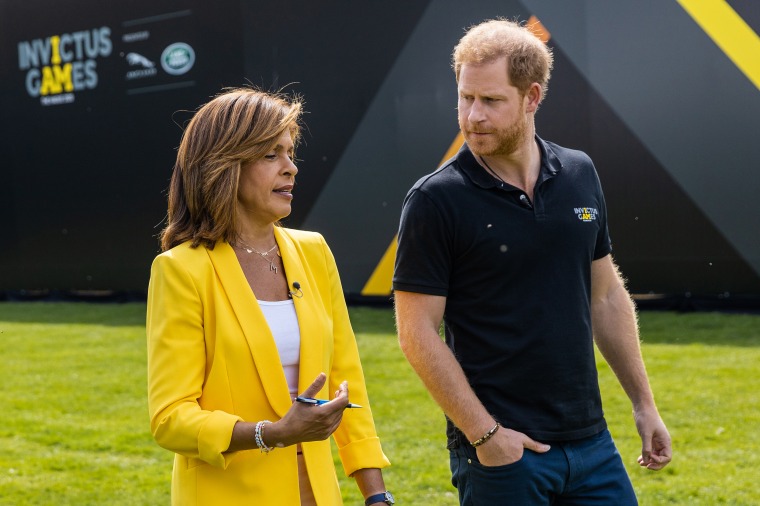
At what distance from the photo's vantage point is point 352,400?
102 inches

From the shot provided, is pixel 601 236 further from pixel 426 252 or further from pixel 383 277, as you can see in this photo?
pixel 383 277

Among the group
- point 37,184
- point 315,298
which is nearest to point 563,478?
point 315,298

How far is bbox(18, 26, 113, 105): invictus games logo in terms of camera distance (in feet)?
42.1

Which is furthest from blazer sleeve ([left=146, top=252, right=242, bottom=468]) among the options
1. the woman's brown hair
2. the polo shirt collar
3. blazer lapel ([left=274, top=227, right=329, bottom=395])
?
the polo shirt collar

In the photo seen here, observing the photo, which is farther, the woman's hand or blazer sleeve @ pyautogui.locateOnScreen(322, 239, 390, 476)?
blazer sleeve @ pyautogui.locateOnScreen(322, 239, 390, 476)

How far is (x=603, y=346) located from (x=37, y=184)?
1172cm

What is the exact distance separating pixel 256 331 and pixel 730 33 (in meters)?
7.73

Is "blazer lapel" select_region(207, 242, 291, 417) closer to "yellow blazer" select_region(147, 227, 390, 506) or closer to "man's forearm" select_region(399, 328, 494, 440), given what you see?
"yellow blazer" select_region(147, 227, 390, 506)

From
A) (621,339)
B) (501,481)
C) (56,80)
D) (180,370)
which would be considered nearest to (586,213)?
(621,339)

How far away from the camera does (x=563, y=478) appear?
261cm

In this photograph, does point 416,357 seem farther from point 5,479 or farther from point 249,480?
point 5,479

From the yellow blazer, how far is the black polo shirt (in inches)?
15.9

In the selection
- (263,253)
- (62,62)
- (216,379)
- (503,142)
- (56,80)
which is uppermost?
(503,142)

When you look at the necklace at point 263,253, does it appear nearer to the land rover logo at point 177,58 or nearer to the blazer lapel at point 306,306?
the blazer lapel at point 306,306
